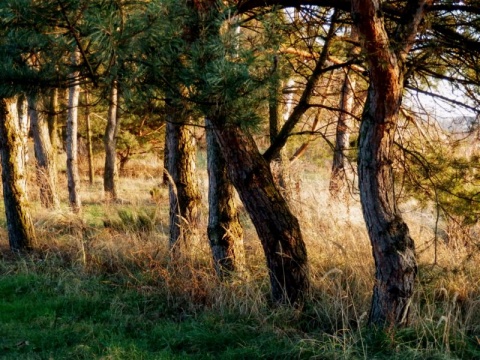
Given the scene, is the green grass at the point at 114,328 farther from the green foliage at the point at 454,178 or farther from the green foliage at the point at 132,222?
the green foliage at the point at 454,178

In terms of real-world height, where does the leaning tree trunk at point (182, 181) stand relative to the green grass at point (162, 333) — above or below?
above

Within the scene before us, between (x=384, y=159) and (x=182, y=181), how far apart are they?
3.60m

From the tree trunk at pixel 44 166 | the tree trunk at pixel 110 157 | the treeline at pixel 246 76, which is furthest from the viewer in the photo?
the tree trunk at pixel 110 157

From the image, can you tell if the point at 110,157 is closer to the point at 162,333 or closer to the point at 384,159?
the point at 162,333

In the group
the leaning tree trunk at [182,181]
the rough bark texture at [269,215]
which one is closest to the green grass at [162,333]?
the rough bark texture at [269,215]

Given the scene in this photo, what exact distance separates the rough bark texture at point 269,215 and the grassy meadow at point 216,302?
29 cm

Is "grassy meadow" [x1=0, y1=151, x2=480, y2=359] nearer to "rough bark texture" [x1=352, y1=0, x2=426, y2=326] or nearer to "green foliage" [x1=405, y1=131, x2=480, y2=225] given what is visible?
"rough bark texture" [x1=352, y1=0, x2=426, y2=326]

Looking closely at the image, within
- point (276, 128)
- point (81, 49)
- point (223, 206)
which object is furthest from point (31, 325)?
point (276, 128)

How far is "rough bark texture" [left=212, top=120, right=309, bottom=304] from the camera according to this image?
546 centimetres

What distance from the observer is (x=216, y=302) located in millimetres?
5699

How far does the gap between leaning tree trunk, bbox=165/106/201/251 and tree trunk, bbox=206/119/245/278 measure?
951mm

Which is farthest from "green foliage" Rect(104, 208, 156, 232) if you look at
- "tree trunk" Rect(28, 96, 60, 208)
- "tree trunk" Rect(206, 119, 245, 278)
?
"tree trunk" Rect(28, 96, 60, 208)

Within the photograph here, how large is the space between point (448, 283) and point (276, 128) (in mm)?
5263

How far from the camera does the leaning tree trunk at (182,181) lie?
24.5 feet
